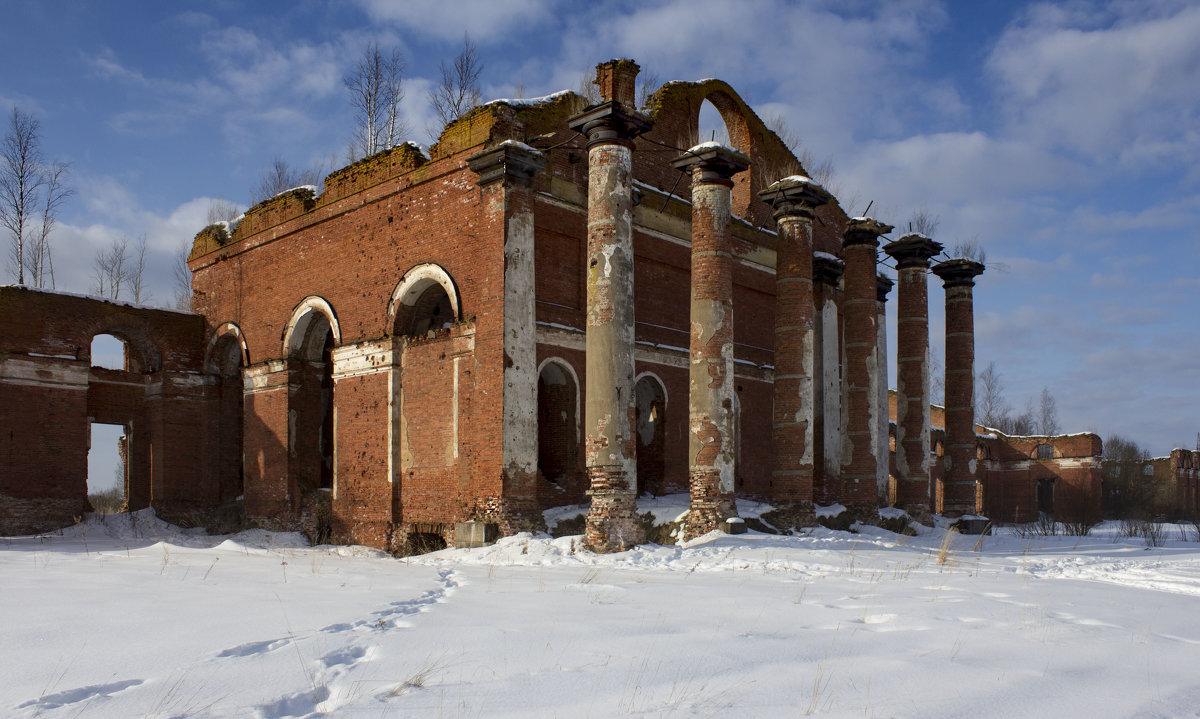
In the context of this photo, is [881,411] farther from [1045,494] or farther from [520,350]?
[1045,494]

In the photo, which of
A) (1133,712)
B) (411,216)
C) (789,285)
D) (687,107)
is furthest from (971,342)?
(1133,712)

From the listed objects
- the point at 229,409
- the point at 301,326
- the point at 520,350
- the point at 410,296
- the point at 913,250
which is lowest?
the point at 229,409

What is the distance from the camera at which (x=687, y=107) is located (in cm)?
1791

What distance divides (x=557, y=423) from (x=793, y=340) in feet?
14.4

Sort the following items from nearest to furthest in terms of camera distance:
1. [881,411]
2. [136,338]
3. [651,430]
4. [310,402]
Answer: [651,430] < [310,402] < [881,411] < [136,338]

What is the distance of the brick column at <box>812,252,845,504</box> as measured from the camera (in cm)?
1836

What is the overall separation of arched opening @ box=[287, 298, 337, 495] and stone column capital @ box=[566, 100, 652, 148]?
24.0 ft

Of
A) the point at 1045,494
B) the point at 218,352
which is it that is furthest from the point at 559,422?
the point at 1045,494

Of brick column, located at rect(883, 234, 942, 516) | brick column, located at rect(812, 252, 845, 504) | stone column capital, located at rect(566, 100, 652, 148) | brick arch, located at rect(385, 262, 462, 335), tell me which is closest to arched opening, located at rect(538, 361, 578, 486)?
brick arch, located at rect(385, 262, 462, 335)

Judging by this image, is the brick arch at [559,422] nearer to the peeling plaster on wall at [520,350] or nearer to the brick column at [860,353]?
the peeling plaster on wall at [520,350]

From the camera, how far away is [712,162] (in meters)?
13.9

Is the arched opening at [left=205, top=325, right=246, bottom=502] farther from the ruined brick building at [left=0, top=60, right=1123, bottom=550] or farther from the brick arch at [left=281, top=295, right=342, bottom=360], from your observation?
the brick arch at [left=281, top=295, right=342, bottom=360]

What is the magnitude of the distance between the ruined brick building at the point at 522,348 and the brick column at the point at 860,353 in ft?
0.17

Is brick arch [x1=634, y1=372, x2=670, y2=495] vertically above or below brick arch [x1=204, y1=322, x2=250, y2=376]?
below
